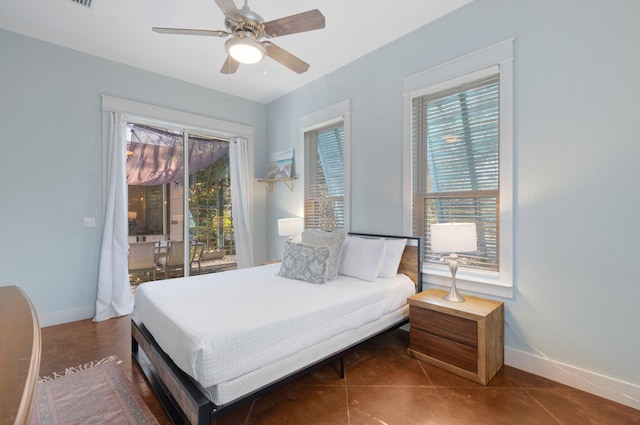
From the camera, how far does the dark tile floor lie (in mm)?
1776

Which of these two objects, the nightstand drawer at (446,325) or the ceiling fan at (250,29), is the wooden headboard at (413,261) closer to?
the nightstand drawer at (446,325)

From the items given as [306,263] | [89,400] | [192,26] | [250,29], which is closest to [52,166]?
[192,26]

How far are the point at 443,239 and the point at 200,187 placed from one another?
11.6ft

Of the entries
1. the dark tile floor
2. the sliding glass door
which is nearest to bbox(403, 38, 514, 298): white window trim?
the dark tile floor

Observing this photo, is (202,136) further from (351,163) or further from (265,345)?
(265,345)

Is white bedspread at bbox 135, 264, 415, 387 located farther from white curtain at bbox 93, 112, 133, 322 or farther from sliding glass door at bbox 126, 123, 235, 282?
sliding glass door at bbox 126, 123, 235, 282

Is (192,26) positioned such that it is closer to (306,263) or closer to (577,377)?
(306,263)

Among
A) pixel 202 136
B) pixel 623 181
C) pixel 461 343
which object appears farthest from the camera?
pixel 202 136

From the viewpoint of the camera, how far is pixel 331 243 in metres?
2.90

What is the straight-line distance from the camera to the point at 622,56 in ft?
6.29

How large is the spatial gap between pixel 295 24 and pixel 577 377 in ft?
10.2

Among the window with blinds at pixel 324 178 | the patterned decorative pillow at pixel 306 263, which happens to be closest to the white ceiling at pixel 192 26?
the window with blinds at pixel 324 178

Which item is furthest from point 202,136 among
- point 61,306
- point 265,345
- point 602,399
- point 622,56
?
point 602,399

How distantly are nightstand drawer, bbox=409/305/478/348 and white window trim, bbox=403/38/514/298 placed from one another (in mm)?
469
